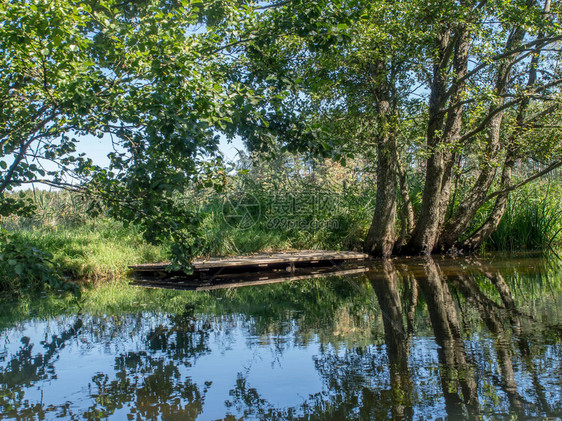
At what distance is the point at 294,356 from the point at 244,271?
6.47 m

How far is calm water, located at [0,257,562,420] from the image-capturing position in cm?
275

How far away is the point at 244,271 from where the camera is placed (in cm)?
1014

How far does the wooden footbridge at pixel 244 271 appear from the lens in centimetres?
884

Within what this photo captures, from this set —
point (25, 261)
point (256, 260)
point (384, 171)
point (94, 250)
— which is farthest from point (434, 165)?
point (25, 261)

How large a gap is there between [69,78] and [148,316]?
2.64 metres

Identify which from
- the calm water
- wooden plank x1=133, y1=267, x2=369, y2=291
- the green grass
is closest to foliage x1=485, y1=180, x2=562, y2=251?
wooden plank x1=133, y1=267, x2=369, y2=291

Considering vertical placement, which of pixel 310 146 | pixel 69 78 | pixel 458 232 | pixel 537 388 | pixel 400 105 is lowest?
pixel 537 388

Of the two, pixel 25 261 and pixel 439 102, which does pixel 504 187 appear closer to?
pixel 439 102

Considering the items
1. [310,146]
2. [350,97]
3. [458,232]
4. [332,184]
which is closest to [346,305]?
[310,146]

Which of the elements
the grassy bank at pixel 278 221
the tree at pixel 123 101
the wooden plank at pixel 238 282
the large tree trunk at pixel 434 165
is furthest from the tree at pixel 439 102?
the tree at pixel 123 101

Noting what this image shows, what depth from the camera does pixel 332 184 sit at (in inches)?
591

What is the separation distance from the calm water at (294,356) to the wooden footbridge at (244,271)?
2121 millimetres

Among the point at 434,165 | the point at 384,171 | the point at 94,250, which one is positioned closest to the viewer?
the point at 94,250

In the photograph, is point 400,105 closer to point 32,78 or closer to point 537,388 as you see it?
point 32,78
